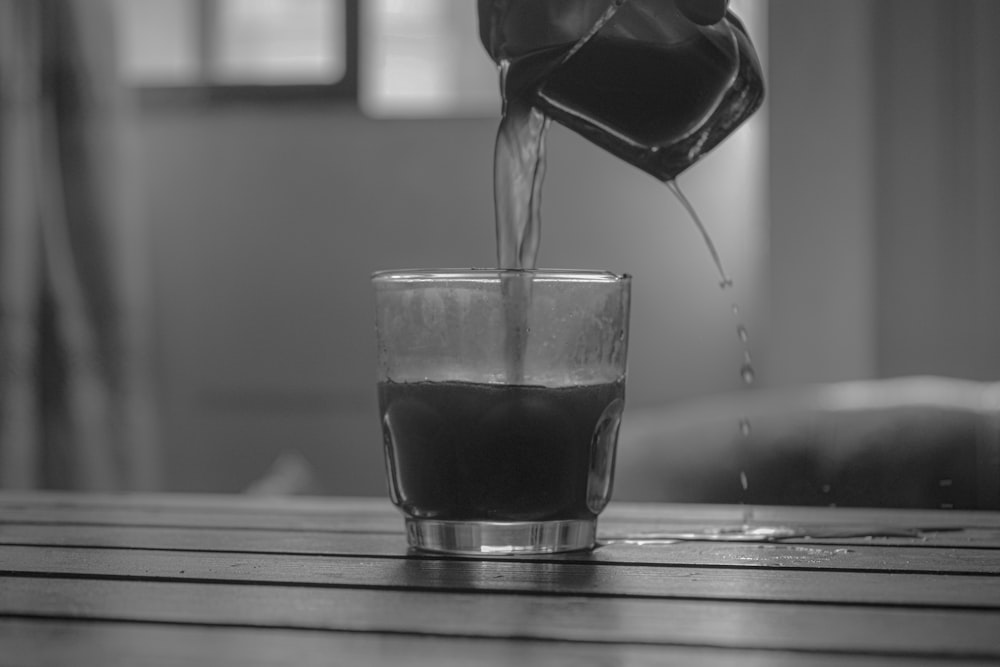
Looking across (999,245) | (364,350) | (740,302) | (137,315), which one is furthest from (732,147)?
(137,315)

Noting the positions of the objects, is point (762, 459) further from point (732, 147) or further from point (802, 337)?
point (732, 147)

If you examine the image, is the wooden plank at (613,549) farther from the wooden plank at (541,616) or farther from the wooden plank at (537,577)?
the wooden plank at (541,616)

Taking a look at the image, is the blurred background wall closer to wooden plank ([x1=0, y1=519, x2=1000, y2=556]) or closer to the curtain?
the curtain

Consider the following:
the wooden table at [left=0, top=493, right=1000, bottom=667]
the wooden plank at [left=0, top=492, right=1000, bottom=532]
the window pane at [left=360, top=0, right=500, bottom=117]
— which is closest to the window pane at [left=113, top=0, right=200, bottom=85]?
the window pane at [left=360, top=0, right=500, bottom=117]

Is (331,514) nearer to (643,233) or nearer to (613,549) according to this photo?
(613,549)

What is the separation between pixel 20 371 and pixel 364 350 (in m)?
0.71

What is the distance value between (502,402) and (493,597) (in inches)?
5.8

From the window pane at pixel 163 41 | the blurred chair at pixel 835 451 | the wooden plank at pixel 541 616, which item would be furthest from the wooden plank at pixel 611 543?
the window pane at pixel 163 41

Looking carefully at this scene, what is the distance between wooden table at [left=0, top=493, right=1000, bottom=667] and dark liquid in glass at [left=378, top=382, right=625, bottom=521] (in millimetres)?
29

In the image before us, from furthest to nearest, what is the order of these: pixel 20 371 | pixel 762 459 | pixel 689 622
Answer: pixel 20 371 < pixel 762 459 < pixel 689 622

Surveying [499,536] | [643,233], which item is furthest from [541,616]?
[643,233]

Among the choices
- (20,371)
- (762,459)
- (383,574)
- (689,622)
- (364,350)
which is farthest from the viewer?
(364,350)

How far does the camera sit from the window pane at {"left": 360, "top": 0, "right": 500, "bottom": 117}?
2.86 m

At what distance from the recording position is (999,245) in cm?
277
